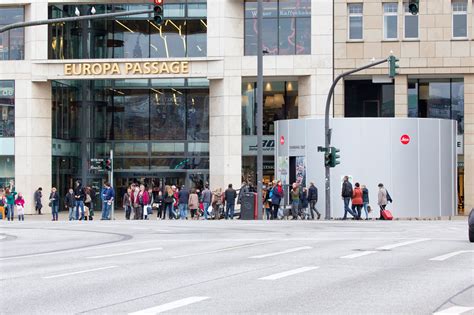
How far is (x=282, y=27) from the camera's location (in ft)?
177

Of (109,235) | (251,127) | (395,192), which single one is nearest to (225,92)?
(251,127)

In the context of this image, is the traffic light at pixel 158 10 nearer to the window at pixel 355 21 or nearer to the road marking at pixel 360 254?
the road marking at pixel 360 254

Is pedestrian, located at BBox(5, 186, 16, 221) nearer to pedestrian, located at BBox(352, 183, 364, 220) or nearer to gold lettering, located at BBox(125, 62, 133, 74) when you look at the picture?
gold lettering, located at BBox(125, 62, 133, 74)

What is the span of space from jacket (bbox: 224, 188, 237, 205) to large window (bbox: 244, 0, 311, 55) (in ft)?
37.2

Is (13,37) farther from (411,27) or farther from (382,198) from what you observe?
(382,198)

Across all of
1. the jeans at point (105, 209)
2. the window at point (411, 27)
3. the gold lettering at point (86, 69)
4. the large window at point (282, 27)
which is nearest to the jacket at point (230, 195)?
the jeans at point (105, 209)

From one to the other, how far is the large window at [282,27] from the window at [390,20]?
383 cm

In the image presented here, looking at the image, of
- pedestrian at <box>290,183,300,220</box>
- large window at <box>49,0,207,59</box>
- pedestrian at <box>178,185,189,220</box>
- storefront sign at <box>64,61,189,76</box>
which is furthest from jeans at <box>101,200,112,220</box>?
large window at <box>49,0,207,59</box>

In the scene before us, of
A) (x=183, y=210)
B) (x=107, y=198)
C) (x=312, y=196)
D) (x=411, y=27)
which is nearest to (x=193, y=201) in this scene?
(x=183, y=210)

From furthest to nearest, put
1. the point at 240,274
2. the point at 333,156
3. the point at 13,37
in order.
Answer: the point at 13,37 → the point at 333,156 → the point at 240,274

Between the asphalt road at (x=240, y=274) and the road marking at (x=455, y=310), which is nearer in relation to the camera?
the road marking at (x=455, y=310)

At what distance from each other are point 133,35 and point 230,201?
16858mm

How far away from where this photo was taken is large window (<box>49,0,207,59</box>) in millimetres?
56894

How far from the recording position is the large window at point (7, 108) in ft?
183
